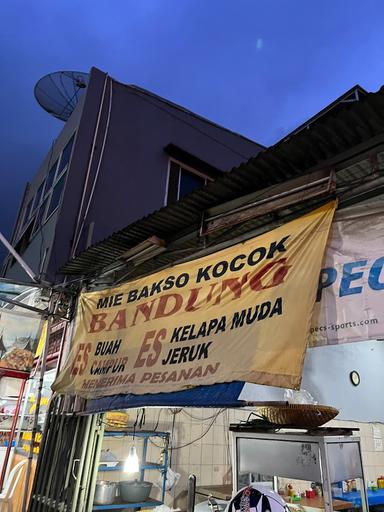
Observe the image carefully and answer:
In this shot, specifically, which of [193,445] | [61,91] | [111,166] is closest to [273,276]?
[193,445]

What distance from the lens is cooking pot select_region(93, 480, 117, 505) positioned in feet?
16.8

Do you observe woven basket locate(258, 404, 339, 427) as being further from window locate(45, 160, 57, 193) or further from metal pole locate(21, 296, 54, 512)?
window locate(45, 160, 57, 193)

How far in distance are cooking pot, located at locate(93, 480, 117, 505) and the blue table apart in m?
3.70

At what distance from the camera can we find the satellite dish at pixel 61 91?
9.48 metres

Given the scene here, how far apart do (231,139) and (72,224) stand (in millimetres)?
5574

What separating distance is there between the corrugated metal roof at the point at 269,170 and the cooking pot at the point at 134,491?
10.4ft

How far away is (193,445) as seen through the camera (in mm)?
7086

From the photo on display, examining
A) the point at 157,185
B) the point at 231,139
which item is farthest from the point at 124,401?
the point at 231,139

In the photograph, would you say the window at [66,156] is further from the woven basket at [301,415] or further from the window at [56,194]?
the woven basket at [301,415]

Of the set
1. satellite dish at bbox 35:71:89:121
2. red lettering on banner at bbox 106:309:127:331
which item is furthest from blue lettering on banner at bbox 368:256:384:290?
satellite dish at bbox 35:71:89:121

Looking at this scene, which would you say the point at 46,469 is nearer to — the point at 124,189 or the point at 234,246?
the point at 234,246

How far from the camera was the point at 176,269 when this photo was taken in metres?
4.12

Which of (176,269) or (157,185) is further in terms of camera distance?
(157,185)

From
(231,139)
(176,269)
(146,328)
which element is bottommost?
(146,328)
